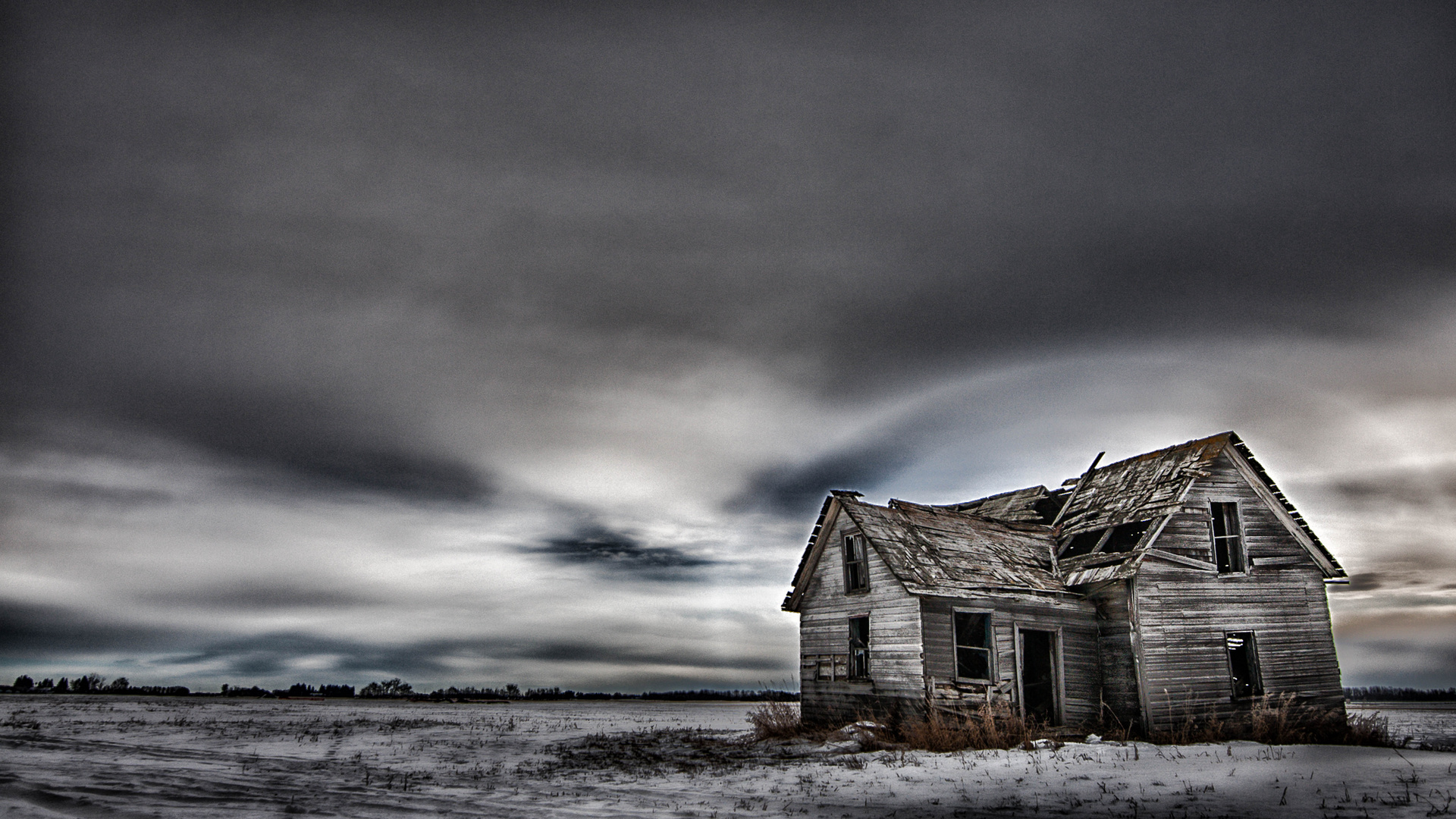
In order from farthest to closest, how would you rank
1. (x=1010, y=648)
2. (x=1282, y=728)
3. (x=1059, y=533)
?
(x=1059, y=533) < (x=1010, y=648) < (x=1282, y=728)

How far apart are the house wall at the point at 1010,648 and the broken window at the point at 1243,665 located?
3234 millimetres

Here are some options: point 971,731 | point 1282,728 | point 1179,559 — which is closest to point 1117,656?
point 1179,559

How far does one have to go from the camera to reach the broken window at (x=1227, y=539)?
20.8 meters

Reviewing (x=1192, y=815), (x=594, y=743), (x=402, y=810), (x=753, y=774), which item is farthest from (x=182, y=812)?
(x=594, y=743)

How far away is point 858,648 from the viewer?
21.6 metres

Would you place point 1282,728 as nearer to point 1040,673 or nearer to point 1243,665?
point 1243,665

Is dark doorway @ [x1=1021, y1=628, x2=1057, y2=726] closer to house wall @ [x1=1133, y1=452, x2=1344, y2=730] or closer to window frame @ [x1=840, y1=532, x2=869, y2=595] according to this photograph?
house wall @ [x1=1133, y1=452, x2=1344, y2=730]

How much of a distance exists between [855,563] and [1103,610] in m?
6.49

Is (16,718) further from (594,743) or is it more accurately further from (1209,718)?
(1209,718)

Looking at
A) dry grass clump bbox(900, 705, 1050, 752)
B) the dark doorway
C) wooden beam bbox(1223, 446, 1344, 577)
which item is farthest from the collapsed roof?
dry grass clump bbox(900, 705, 1050, 752)

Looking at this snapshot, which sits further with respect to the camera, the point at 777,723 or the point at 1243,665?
the point at 777,723

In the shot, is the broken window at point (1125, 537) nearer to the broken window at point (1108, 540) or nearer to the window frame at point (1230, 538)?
the broken window at point (1108, 540)

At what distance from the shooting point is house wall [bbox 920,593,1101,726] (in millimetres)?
19188

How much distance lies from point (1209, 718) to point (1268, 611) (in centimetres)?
349
